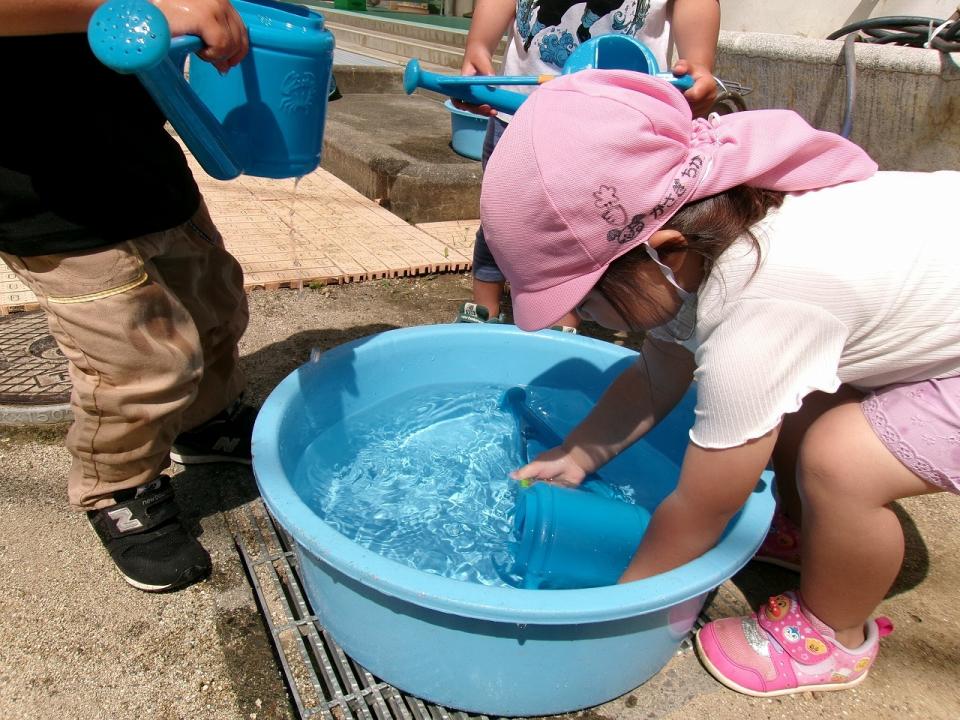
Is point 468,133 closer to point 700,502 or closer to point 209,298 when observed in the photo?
point 209,298

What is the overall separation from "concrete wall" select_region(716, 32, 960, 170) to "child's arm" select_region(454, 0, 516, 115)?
85cm

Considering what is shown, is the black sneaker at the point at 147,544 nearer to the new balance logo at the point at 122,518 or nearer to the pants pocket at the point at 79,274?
the new balance logo at the point at 122,518

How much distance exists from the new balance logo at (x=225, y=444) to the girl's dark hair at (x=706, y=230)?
1105 mm

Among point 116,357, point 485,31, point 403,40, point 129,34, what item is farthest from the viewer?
point 403,40

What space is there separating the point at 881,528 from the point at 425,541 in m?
0.93

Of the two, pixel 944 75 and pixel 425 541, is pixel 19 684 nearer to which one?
pixel 425 541

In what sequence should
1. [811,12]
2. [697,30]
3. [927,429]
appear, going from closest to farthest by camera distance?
[927,429], [697,30], [811,12]

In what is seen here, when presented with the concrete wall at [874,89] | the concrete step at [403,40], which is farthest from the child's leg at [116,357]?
the concrete step at [403,40]

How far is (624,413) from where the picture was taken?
65.3 inches

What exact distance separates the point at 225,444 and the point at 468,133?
3.25 metres

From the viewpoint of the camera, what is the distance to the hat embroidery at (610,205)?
1050 millimetres

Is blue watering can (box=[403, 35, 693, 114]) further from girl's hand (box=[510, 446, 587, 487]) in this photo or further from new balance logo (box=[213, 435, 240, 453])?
new balance logo (box=[213, 435, 240, 453])

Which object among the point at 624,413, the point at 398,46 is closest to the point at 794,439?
the point at 624,413

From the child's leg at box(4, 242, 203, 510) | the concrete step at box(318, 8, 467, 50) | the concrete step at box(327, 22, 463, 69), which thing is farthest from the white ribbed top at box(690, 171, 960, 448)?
the concrete step at box(318, 8, 467, 50)
